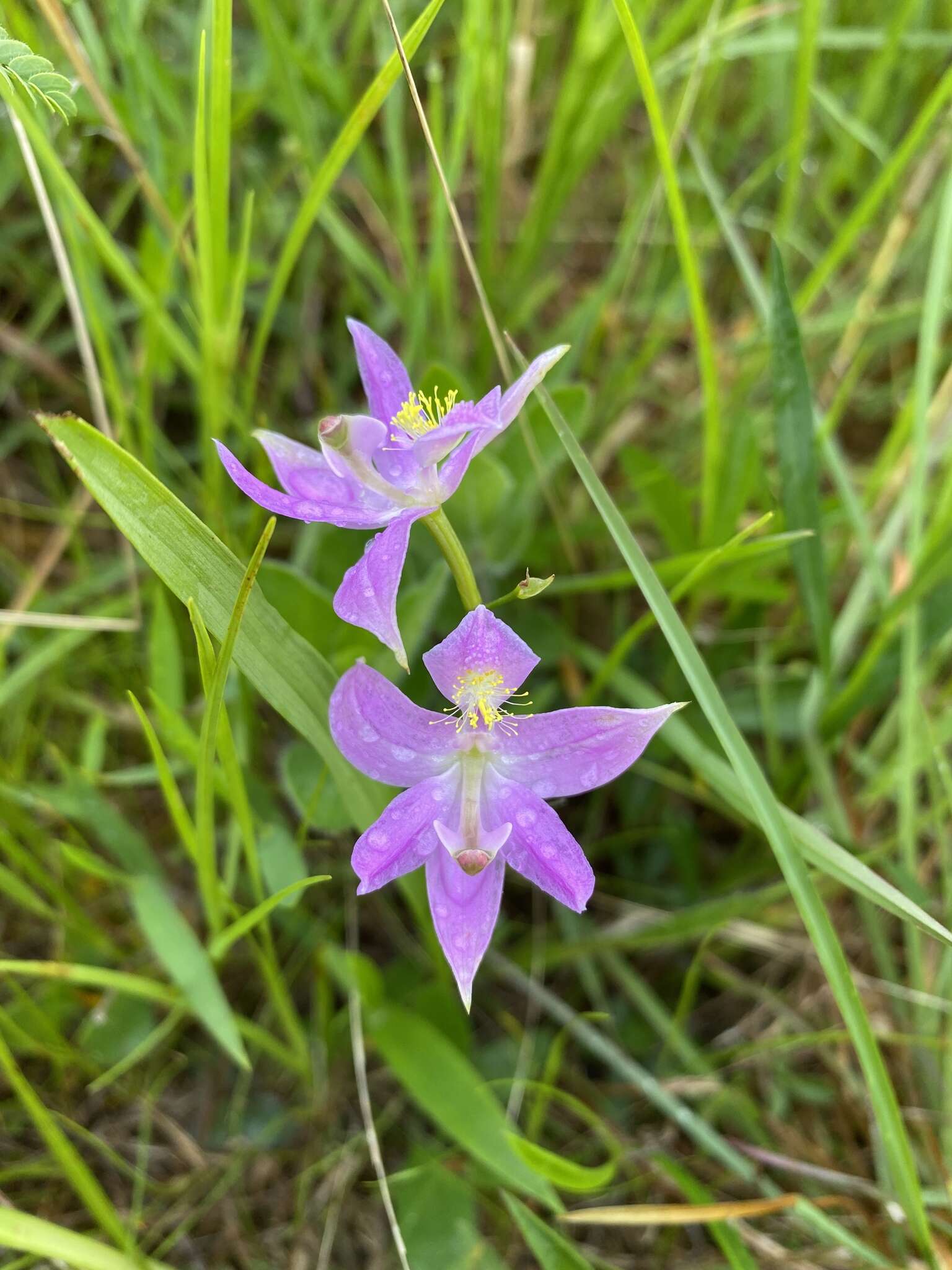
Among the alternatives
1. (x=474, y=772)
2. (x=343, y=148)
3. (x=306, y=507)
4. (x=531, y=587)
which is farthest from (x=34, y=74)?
(x=474, y=772)

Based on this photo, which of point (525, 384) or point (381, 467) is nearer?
point (525, 384)

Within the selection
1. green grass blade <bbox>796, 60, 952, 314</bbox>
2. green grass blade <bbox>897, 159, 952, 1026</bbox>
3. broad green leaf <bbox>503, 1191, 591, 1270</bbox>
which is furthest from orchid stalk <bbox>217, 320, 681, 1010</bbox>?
green grass blade <bbox>796, 60, 952, 314</bbox>

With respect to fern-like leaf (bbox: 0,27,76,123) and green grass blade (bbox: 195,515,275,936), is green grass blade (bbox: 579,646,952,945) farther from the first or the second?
fern-like leaf (bbox: 0,27,76,123)

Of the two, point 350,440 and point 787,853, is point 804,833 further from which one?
point 350,440

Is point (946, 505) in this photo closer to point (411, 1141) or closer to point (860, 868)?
point (860, 868)

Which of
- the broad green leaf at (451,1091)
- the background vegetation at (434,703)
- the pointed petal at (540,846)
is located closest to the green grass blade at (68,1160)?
the background vegetation at (434,703)

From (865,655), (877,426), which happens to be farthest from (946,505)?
(877,426)
